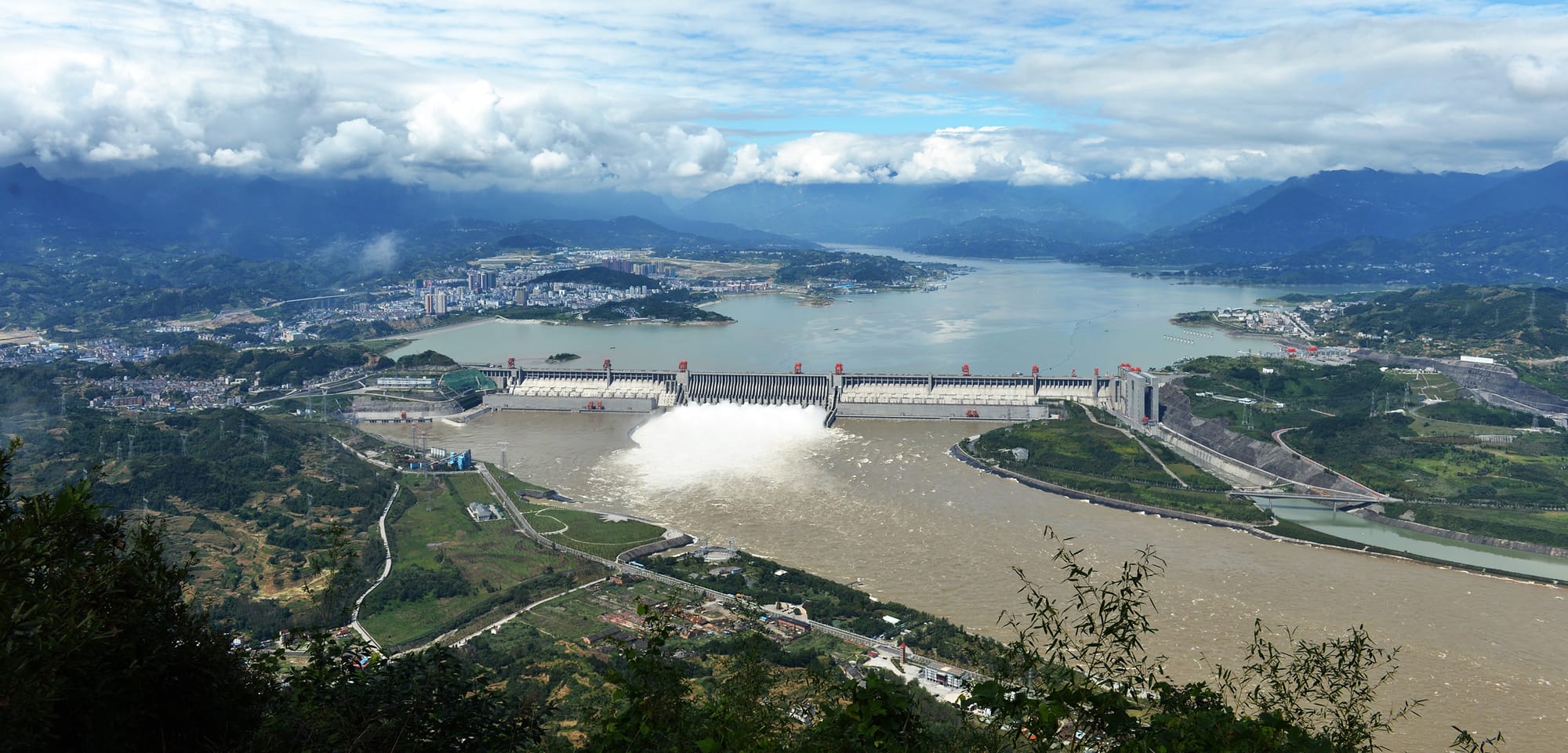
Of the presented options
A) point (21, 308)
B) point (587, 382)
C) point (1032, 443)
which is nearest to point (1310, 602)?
point (1032, 443)

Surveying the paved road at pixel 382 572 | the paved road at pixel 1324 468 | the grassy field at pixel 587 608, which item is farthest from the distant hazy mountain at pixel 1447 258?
the grassy field at pixel 587 608

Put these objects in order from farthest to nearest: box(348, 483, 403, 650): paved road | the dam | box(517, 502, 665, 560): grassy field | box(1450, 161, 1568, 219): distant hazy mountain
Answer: box(1450, 161, 1568, 219): distant hazy mountain → the dam → box(517, 502, 665, 560): grassy field → box(348, 483, 403, 650): paved road

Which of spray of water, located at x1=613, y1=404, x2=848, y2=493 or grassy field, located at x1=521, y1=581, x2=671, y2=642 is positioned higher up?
spray of water, located at x1=613, y1=404, x2=848, y2=493

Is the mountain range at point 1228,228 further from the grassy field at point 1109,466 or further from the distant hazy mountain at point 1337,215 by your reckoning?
the grassy field at point 1109,466

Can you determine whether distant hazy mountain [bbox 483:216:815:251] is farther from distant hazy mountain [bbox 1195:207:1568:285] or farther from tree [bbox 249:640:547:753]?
tree [bbox 249:640:547:753]

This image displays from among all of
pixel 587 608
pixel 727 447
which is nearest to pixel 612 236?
pixel 727 447

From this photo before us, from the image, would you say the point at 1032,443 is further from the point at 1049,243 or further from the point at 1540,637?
the point at 1049,243

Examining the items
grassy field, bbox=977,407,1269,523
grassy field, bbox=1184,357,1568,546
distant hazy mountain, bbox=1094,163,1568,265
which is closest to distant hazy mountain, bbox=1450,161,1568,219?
distant hazy mountain, bbox=1094,163,1568,265

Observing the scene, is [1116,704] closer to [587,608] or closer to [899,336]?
[587,608]
